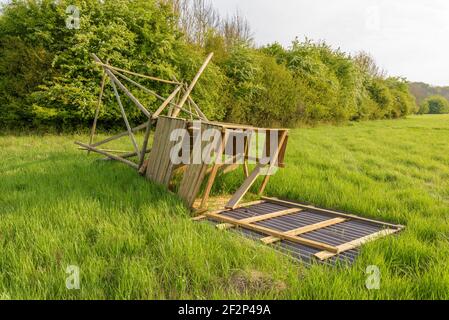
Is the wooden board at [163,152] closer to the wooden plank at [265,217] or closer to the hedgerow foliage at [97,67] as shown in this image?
the wooden plank at [265,217]

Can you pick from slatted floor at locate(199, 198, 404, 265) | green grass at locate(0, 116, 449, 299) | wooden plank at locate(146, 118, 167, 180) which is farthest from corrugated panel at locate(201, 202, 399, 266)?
wooden plank at locate(146, 118, 167, 180)

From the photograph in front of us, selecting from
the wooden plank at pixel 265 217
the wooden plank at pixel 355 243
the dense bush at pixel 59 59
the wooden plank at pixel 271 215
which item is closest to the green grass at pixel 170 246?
the wooden plank at pixel 355 243

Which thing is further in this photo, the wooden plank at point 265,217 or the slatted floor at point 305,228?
the wooden plank at point 265,217

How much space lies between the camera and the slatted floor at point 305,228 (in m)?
3.37

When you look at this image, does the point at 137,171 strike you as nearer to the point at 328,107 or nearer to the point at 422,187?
the point at 422,187

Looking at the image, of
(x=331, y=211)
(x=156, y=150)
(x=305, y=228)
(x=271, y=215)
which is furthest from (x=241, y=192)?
(x=156, y=150)

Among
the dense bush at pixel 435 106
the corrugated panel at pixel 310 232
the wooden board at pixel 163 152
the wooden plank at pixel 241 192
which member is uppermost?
the dense bush at pixel 435 106

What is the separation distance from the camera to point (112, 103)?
12250mm

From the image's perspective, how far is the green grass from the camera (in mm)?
2498

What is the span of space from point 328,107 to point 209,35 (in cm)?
988

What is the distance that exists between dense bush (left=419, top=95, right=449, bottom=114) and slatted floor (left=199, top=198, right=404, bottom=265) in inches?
2822

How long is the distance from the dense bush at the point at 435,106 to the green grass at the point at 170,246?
70.2 metres

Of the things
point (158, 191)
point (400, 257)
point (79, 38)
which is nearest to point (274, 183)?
point (158, 191)

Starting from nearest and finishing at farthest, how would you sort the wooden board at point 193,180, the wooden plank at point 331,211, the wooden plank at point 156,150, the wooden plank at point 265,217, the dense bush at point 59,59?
the wooden plank at point 265,217 < the wooden plank at point 331,211 < the wooden board at point 193,180 < the wooden plank at point 156,150 < the dense bush at point 59,59
